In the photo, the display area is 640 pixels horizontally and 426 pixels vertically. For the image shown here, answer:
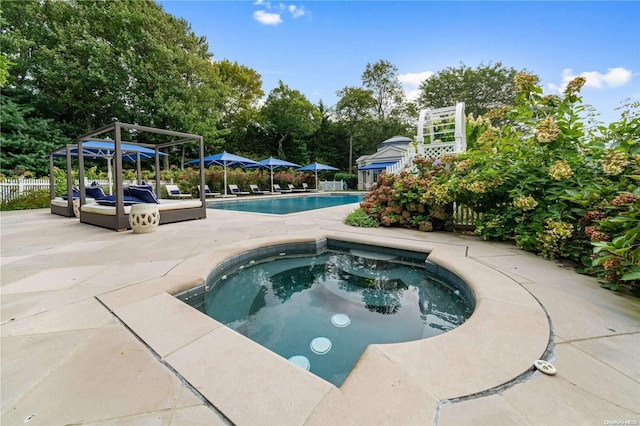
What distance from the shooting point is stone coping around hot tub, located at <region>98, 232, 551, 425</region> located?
39.2 inches

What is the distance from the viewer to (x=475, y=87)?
2127 cm

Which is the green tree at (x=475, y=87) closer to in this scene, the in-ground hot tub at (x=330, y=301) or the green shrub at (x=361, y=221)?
the green shrub at (x=361, y=221)

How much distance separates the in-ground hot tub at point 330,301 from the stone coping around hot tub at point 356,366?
1.23ft

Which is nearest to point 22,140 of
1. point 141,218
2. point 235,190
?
point 235,190

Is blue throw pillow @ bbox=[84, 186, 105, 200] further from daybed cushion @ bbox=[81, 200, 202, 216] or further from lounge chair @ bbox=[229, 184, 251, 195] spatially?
lounge chair @ bbox=[229, 184, 251, 195]

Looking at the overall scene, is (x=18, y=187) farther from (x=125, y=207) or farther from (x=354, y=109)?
(x=354, y=109)

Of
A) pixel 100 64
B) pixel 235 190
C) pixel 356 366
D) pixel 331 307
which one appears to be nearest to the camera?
pixel 356 366

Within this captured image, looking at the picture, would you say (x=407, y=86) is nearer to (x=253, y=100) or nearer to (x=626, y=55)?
(x=253, y=100)

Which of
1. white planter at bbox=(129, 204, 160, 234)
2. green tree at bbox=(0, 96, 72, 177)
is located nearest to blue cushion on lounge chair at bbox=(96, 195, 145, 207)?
white planter at bbox=(129, 204, 160, 234)

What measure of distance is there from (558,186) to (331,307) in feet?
10.3

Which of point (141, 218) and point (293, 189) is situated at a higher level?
point (293, 189)

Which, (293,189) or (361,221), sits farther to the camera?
(293,189)

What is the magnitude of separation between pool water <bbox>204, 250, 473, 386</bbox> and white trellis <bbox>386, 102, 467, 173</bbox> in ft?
12.7

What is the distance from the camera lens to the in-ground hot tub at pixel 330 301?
1895mm
